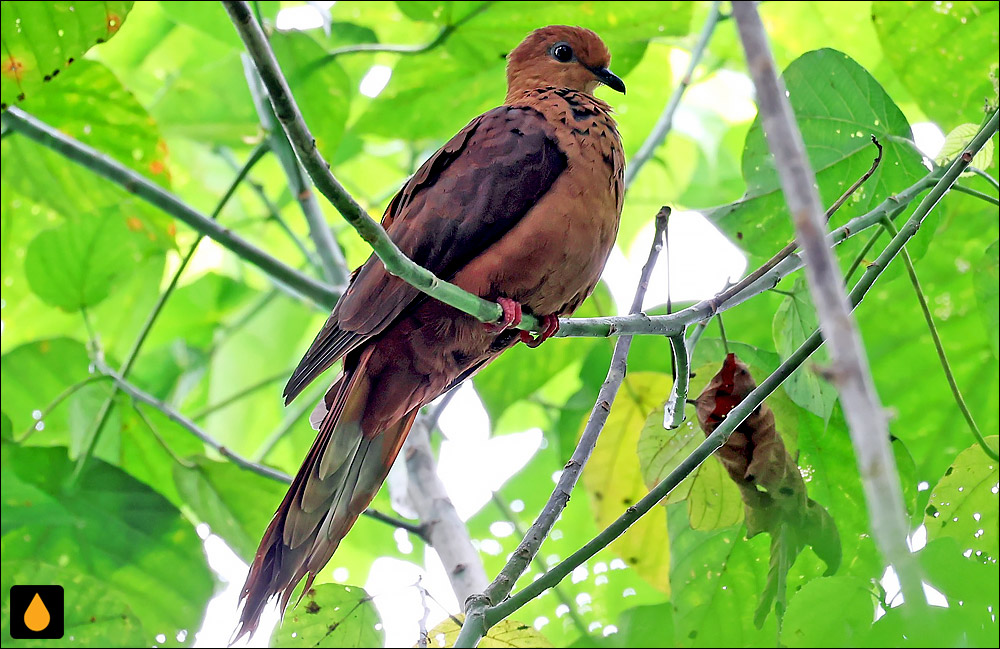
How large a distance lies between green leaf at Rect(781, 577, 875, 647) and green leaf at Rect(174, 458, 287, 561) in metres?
1.63

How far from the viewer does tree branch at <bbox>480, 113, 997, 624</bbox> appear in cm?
178

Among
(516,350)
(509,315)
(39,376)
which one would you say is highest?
(39,376)

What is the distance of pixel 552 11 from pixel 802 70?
1.25 metres

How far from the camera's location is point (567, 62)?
3266mm

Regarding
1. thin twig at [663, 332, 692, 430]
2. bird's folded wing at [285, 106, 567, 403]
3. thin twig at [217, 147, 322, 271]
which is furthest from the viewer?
thin twig at [217, 147, 322, 271]

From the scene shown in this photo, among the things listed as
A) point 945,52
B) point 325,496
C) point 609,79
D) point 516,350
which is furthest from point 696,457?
point 945,52

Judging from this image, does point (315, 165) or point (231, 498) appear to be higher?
point (231, 498)

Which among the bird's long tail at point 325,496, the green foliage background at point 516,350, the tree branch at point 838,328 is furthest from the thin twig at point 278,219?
the tree branch at point 838,328

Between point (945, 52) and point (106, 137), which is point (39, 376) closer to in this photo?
point (106, 137)

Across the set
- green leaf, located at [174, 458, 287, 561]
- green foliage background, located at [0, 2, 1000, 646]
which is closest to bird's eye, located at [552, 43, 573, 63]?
green foliage background, located at [0, 2, 1000, 646]

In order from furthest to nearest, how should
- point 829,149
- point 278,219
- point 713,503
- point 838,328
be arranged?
1. point 278,219
2. point 829,149
3. point 713,503
4. point 838,328

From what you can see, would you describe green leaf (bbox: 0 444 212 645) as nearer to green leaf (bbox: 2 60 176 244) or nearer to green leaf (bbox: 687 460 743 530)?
green leaf (bbox: 2 60 176 244)

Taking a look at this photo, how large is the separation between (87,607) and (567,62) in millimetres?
2283

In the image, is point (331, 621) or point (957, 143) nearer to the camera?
point (957, 143)
